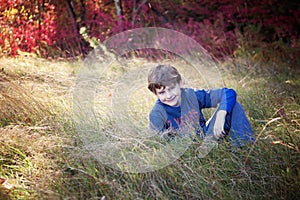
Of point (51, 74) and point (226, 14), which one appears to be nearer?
point (51, 74)

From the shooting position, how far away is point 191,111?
2.64 m

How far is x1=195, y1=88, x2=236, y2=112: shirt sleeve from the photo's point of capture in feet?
7.97

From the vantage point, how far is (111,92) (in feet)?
12.2

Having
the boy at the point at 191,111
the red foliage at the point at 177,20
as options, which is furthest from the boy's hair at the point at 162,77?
the red foliage at the point at 177,20

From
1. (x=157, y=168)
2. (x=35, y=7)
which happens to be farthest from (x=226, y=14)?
(x=157, y=168)

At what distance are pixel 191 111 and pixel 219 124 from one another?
0.32 metres

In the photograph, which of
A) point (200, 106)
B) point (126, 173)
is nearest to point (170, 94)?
point (200, 106)

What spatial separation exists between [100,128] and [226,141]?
2.81ft

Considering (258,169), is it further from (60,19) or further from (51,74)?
(60,19)

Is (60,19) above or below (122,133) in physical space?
above

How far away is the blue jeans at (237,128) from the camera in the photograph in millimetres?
2325

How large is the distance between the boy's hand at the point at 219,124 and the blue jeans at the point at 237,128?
8 cm

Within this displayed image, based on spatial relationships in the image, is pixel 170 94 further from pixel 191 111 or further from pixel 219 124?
pixel 219 124

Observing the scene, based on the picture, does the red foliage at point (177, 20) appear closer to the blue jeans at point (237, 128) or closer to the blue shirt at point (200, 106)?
the blue shirt at point (200, 106)
